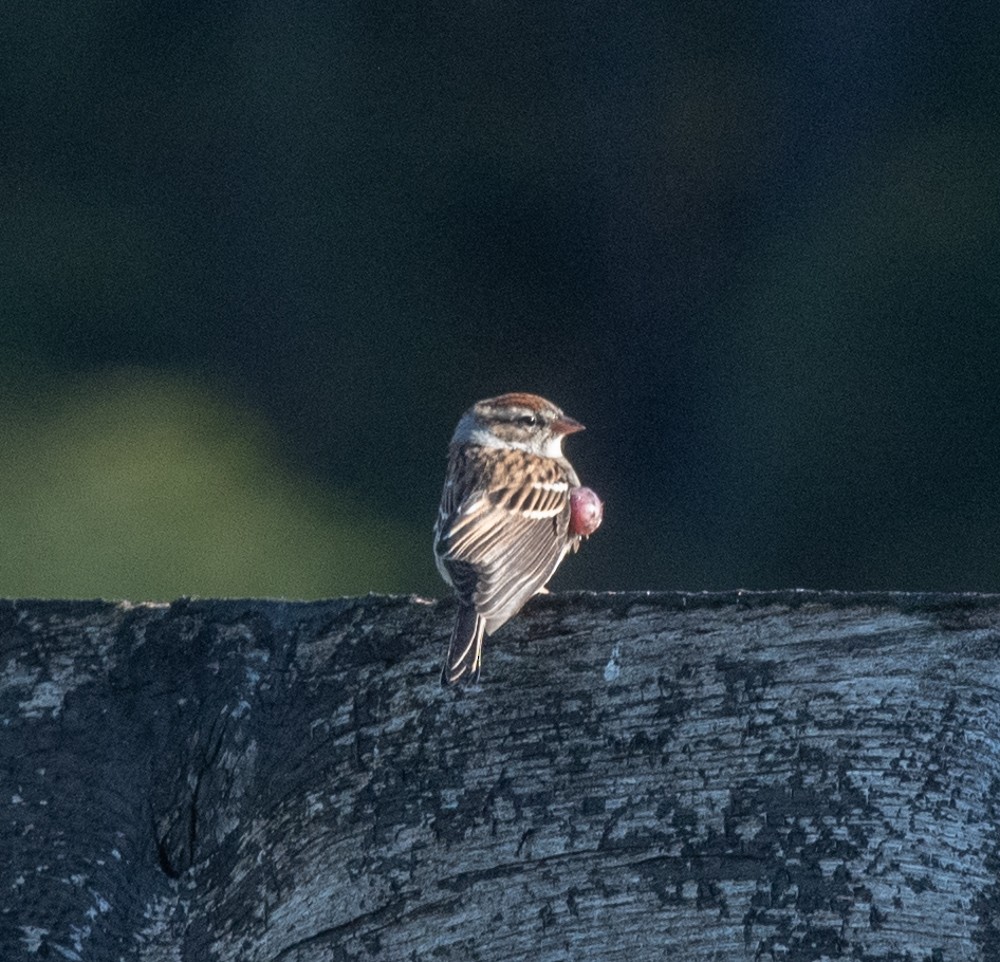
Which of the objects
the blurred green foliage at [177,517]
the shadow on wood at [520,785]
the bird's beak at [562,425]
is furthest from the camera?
the blurred green foliage at [177,517]

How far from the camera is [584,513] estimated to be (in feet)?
15.2

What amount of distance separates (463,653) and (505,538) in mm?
1796

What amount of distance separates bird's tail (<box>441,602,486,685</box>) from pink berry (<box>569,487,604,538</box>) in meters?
1.69

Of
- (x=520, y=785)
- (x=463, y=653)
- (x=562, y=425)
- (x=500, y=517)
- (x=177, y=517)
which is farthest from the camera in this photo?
(x=177, y=517)

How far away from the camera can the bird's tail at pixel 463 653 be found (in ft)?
9.28

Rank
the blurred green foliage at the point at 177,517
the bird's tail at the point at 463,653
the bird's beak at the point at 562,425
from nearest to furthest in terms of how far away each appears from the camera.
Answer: the bird's tail at the point at 463,653 < the bird's beak at the point at 562,425 < the blurred green foliage at the point at 177,517

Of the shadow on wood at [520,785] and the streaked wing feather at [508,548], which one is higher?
the streaked wing feather at [508,548]

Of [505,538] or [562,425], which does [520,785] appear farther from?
[562,425]

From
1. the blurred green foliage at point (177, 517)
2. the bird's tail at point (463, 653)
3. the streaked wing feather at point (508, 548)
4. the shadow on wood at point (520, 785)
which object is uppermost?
the blurred green foliage at point (177, 517)

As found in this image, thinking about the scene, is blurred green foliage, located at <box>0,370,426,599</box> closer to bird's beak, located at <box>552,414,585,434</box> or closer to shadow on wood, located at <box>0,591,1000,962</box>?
bird's beak, located at <box>552,414,585,434</box>

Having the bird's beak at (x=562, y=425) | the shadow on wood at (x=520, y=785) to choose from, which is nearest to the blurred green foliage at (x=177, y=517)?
the bird's beak at (x=562, y=425)

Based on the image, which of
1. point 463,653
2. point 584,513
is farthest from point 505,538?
point 463,653

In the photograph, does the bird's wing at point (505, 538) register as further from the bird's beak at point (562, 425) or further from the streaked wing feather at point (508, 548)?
the bird's beak at point (562, 425)

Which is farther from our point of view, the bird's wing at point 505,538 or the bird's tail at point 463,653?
the bird's wing at point 505,538
